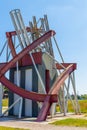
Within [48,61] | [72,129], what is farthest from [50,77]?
[72,129]

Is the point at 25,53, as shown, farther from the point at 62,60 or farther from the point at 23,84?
the point at 62,60

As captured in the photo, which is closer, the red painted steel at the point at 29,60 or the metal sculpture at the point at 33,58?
the metal sculpture at the point at 33,58

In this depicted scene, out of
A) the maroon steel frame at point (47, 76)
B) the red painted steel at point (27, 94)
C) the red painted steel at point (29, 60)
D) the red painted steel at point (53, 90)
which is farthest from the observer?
the red painted steel at point (29, 60)

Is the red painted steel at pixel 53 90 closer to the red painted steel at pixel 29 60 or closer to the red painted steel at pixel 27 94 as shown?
the red painted steel at pixel 27 94

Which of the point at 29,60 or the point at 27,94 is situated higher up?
the point at 29,60

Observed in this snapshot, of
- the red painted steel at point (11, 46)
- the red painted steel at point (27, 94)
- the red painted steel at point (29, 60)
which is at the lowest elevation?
the red painted steel at point (27, 94)

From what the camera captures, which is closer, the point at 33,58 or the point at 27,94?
the point at 27,94

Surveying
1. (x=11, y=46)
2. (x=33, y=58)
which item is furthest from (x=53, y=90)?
(x=11, y=46)

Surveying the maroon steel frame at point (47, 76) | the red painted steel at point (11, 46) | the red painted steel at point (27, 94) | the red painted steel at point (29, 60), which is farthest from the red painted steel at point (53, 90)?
the red painted steel at point (11, 46)

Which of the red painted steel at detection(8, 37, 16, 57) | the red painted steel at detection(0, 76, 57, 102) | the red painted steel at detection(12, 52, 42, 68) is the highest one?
the red painted steel at detection(8, 37, 16, 57)

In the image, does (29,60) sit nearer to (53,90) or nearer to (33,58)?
(33,58)

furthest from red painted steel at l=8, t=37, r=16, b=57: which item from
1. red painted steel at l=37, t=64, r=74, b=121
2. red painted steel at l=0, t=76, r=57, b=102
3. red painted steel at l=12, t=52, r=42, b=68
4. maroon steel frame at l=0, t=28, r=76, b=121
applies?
red painted steel at l=37, t=64, r=74, b=121

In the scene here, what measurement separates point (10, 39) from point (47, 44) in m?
4.79

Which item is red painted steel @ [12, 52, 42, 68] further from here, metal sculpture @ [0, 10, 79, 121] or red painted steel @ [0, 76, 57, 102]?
red painted steel @ [0, 76, 57, 102]
